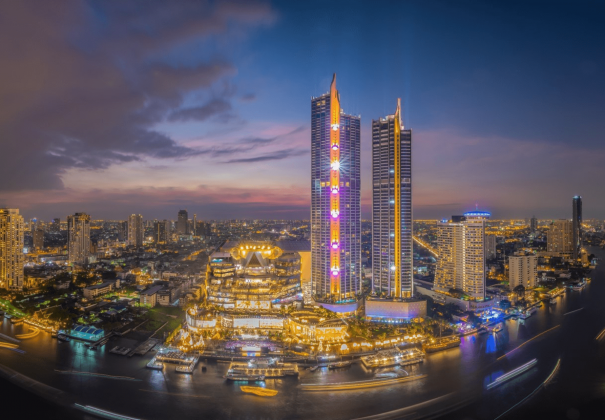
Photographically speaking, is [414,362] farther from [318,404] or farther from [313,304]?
[313,304]

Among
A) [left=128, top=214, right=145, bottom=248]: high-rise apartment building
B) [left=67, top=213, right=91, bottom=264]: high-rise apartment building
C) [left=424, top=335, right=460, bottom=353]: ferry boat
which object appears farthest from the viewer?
[left=128, top=214, right=145, bottom=248]: high-rise apartment building

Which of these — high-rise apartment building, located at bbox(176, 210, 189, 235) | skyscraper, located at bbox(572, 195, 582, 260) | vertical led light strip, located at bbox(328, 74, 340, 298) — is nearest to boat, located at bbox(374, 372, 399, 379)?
vertical led light strip, located at bbox(328, 74, 340, 298)

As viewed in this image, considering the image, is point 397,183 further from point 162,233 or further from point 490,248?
point 162,233

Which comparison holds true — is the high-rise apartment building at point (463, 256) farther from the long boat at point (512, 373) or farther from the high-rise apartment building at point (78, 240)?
the high-rise apartment building at point (78, 240)

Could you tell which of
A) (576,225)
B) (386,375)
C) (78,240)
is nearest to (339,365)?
(386,375)

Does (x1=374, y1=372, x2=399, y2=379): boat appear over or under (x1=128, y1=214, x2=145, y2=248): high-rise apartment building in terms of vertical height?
under

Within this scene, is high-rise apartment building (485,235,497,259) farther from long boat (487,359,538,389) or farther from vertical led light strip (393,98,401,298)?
long boat (487,359,538,389)

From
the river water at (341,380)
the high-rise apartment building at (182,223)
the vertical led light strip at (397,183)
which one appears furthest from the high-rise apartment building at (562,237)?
the high-rise apartment building at (182,223)
